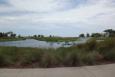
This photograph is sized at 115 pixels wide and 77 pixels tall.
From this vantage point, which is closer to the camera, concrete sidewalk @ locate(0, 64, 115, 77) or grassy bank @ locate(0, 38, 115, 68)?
concrete sidewalk @ locate(0, 64, 115, 77)

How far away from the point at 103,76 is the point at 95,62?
11.0 ft

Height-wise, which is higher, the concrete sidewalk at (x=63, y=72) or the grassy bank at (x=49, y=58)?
the grassy bank at (x=49, y=58)

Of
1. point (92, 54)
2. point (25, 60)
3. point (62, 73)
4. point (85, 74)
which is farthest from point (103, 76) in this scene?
point (25, 60)

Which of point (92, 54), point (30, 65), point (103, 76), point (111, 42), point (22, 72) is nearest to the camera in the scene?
point (103, 76)

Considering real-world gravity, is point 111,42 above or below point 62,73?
above

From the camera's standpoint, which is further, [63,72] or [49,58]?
[49,58]

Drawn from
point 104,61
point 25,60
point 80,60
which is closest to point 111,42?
point 104,61

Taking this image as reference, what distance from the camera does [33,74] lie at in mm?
10617

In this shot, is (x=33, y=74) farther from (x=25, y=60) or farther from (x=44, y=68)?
(x=25, y=60)

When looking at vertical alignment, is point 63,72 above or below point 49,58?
below

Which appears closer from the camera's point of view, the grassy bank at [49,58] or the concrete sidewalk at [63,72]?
the concrete sidewalk at [63,72]

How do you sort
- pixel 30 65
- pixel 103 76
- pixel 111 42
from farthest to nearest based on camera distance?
1. pixel 111 42
2. pixel 30 65
3. pixel 103 76

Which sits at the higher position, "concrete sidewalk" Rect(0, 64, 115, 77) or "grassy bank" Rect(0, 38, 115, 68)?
"grassy bank" Rect(0, 38, 115, 68)

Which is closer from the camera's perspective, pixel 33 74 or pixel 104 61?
pixel 33 74
